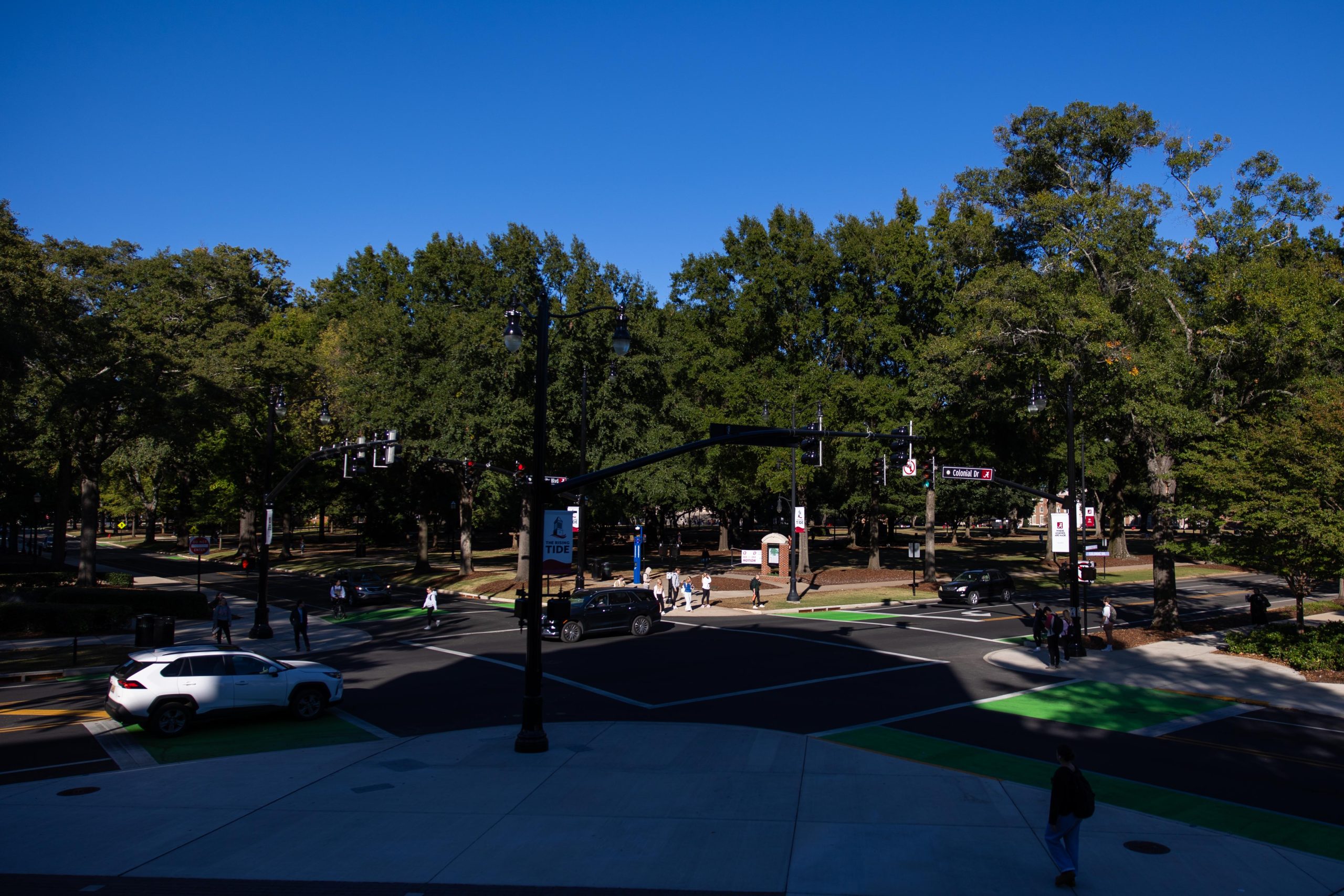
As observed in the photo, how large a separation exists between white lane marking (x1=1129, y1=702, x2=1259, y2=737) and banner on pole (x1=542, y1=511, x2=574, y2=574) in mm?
10900

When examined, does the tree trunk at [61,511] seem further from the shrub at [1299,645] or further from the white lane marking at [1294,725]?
the shrub at [1299,645]

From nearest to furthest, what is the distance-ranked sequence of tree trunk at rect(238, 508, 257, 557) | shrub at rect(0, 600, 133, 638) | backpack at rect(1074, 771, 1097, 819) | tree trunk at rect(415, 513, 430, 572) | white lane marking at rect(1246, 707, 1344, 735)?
backpack at rect(1074, 771, 1097, 819)
white lane marking at rect(1246, 707, 1344, 735)
shrub at rect(0, 600, 133, 638)
tree trunk at rect(415, 513, 430, 572)
tree trunk at rect(238, 508, 257, 557)

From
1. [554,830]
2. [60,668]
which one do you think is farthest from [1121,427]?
[60,668]

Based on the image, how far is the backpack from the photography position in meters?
8.10

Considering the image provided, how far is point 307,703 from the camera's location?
52.5ft

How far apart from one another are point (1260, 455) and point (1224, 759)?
41.9 feet

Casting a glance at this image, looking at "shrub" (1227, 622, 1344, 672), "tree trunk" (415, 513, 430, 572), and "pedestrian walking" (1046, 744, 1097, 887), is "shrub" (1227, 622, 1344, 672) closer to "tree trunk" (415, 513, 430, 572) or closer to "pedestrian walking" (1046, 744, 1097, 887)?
"pedestrian walking" (1046, 744, 1097, 887)

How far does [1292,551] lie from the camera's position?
Result: 71.4 ft

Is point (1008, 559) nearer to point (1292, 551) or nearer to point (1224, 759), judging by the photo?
point (1292, 551)

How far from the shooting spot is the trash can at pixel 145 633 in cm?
2362

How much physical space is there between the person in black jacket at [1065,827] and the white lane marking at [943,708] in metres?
6.46

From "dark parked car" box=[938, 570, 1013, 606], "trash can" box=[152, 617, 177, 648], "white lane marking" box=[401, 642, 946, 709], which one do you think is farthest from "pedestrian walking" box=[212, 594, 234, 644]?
"dark parked car" box=[938, 570, 1013, 606]

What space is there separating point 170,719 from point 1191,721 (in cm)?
1905

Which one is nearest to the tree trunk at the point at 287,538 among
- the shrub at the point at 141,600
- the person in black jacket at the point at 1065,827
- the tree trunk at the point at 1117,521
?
the shrub at the point at 141,600
